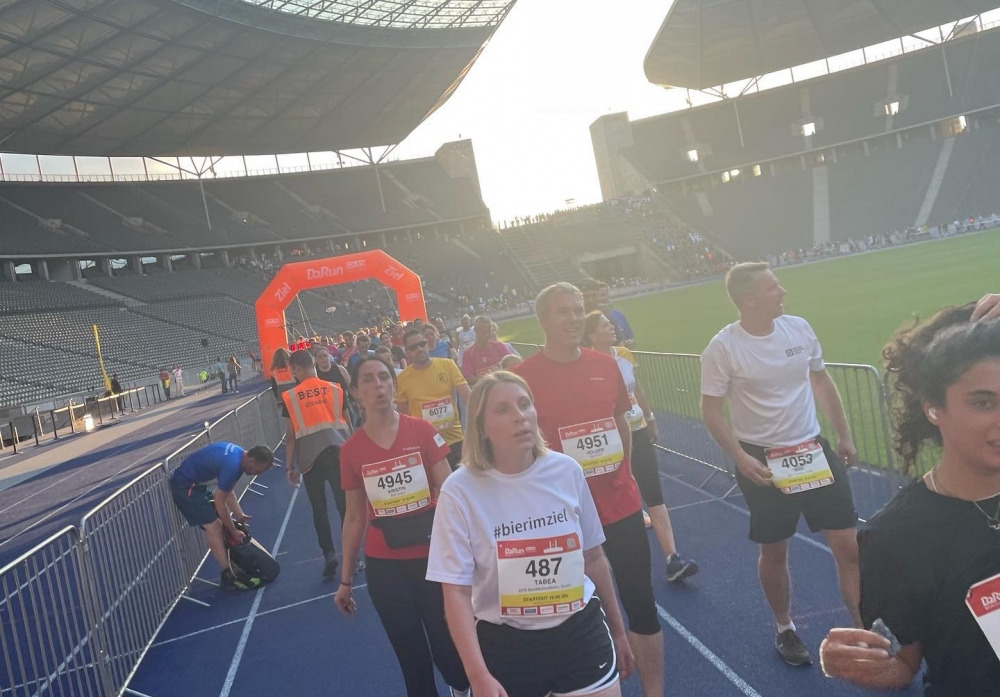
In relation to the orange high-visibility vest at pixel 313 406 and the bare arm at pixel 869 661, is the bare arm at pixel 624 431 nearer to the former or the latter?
the bare arm at pixel 869 661

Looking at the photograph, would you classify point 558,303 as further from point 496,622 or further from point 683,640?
point 683,640

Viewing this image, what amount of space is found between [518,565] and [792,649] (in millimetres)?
2423

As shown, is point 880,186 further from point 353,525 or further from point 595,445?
point 353,525

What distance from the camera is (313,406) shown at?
7.00 meters

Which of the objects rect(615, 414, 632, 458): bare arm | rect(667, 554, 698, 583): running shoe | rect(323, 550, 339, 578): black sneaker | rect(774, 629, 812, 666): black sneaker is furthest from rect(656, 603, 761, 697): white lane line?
rect(323, 550, 339, 578): black sneaker

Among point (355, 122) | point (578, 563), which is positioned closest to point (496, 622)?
point (578, 563)

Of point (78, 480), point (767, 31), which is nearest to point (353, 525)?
point (78, 480)

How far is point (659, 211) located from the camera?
6047cm

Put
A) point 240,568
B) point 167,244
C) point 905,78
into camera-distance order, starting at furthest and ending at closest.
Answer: point 905,78
point 167,244
point 240,568

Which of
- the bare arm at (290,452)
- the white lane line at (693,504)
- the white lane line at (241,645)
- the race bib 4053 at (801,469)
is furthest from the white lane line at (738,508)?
the white lane line at (241,645)

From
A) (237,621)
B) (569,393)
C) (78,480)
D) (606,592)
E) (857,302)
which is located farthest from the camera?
(857,302)

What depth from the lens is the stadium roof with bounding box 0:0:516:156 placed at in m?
30.8

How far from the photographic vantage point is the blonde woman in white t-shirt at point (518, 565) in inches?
104

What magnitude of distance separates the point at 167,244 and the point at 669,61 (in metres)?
35.8
